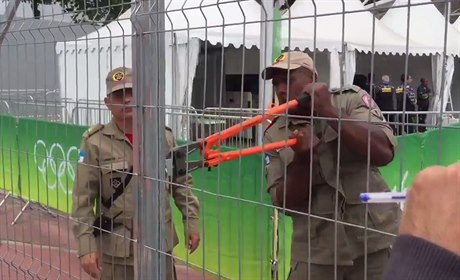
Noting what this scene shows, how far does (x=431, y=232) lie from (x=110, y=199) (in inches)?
84.7

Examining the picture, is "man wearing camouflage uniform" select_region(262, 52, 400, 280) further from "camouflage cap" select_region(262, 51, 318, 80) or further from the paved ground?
the paved ground

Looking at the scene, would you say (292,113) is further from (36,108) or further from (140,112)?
(36,108)

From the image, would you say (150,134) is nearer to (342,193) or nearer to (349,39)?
(342,193)

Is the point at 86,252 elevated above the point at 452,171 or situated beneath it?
situated beneath

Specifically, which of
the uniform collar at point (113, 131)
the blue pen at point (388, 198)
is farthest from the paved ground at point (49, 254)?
the blue pen at point (388, 198)

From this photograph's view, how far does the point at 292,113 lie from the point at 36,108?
2.12 m

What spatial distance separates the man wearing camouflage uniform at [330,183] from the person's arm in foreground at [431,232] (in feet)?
3.47

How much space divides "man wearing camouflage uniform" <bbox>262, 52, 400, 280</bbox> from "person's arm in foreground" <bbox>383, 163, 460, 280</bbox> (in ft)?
3.47

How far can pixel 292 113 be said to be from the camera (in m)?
1.89

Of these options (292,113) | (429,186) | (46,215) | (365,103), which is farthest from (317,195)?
(46,215)

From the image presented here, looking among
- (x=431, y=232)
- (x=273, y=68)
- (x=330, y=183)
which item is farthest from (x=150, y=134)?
(x=431, y=232)

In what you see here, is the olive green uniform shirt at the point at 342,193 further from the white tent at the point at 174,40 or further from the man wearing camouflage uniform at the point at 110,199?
→ the man wearing camouflage uniform at the point at 110,199

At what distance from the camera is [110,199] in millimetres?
2812

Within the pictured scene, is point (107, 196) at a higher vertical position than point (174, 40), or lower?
lower
